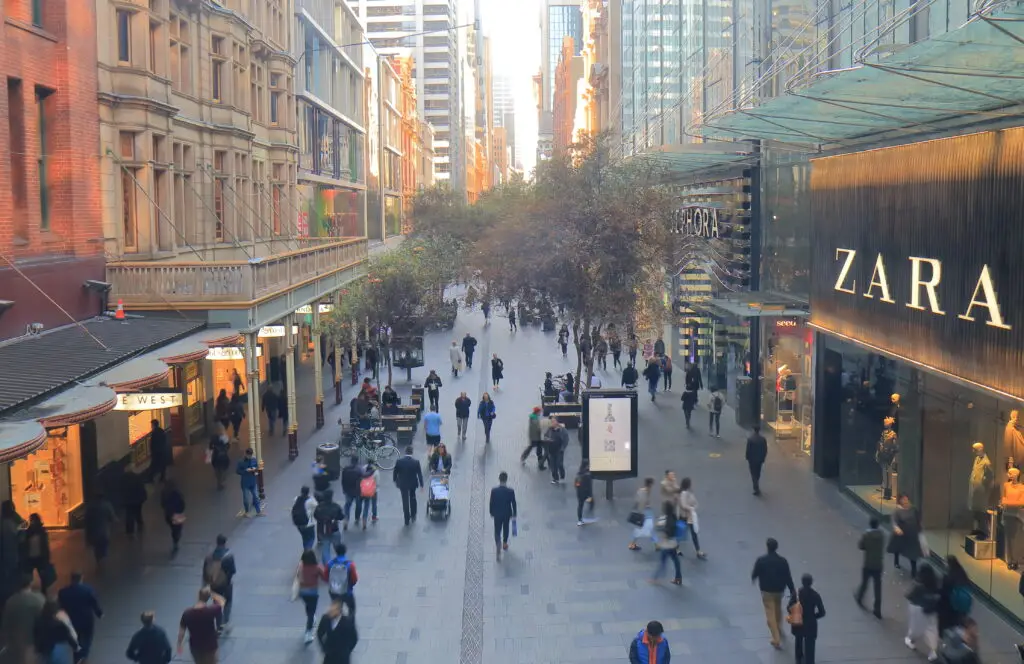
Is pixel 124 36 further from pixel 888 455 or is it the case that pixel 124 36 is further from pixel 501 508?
pixel 888 455

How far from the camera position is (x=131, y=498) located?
1841 centimetres

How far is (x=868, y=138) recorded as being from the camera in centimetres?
1934

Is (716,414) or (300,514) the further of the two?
(716,414)

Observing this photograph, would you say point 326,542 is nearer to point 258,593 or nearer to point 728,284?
point 258,593

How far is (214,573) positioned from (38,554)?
11.7 ft

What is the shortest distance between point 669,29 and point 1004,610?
109ft

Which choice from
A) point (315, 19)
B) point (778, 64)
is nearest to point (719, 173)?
point (778, 64)

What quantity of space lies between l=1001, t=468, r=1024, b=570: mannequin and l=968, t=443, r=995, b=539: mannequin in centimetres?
45

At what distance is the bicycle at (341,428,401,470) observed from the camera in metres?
24.1

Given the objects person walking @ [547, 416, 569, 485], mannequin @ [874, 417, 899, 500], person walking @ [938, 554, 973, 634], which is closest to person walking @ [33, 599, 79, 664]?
person walking @ [938, 554, 973, 634]

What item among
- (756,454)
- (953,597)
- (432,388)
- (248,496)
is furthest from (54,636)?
(432,388)

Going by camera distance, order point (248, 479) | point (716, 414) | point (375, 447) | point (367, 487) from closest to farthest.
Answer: point (367, 487), point (248, 479), point (375, 447), point (716, 414)

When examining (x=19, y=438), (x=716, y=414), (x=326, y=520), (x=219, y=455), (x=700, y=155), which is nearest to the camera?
(x=19, y=438)

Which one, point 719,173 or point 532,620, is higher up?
point 719,173
